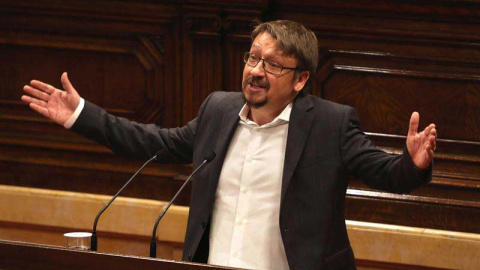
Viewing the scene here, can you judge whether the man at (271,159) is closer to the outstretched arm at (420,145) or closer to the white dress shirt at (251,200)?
the white dress shirt at (251,200)

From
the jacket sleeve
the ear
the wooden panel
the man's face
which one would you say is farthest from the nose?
the wooden panel

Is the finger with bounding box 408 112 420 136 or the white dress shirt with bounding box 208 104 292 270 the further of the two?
the white dress shirt with bounding box 208 104 292 270

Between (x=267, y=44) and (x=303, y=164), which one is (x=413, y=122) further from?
(x=267, y=44)

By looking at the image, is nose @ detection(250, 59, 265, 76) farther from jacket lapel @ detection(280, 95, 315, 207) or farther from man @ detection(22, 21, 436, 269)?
jacket lapel @ detection(280, 95, 315, 207)

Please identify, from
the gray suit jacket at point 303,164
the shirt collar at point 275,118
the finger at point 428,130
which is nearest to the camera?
the finger at point 428,130

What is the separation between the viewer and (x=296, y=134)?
3008mm

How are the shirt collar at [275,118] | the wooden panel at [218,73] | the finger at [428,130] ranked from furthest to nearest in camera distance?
the wooden panel at [218,73], the shirt collar at [275,118], the finger at [428,130]

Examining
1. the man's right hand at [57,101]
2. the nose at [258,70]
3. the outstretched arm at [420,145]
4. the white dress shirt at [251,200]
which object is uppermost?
the nose at [258,70]

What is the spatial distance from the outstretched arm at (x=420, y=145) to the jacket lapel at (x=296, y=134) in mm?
373

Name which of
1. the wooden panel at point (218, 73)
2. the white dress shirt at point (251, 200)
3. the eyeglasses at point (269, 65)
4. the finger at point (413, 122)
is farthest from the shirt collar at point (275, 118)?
the wooden panel at point (218, 73)

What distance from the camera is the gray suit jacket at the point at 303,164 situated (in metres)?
2.93

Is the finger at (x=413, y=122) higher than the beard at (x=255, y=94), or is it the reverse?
the beard at (x=255, y=94)

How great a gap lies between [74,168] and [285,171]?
173 centimetres

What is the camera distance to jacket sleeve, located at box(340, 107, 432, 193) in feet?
9.11
